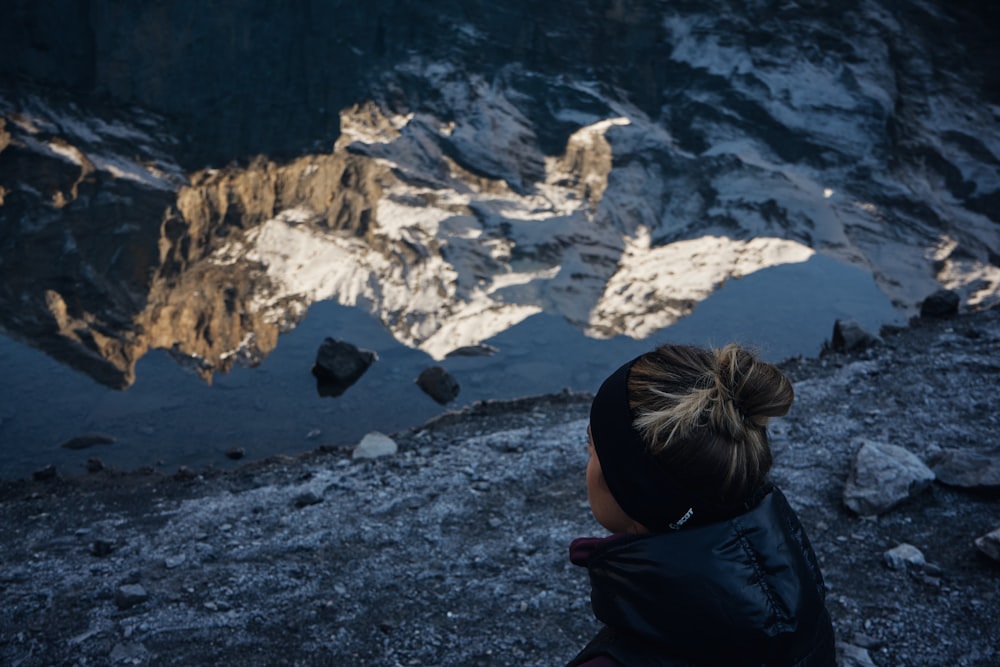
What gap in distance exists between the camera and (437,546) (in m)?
4.01

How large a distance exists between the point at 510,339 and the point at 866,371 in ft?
10.7

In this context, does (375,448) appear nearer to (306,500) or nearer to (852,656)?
(306,500)

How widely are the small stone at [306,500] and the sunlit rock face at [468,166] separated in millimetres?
2749

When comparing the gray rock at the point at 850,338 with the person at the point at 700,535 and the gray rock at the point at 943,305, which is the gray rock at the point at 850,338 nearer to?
the gray rock at the point at 943,305

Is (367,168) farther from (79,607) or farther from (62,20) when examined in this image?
(79,607)

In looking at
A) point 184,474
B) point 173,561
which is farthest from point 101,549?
point 184,474

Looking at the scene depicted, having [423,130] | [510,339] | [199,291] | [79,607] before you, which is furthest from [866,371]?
[423,130]

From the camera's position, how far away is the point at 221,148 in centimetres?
1146

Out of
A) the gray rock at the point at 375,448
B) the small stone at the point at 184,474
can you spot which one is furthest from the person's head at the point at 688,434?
the small stone at the point at 184,474

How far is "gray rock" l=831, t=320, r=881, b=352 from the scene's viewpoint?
6699 mm

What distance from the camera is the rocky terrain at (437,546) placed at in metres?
3.21

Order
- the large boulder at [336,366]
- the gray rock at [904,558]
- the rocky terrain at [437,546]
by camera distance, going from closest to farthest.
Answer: the rocky terrain at [437,546] < the gray rock at [904,558] < the large boulder at [336,366]

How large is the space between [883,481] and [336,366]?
14.6 ft

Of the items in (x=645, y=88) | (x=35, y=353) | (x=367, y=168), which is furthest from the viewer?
(x=645, y=88)
